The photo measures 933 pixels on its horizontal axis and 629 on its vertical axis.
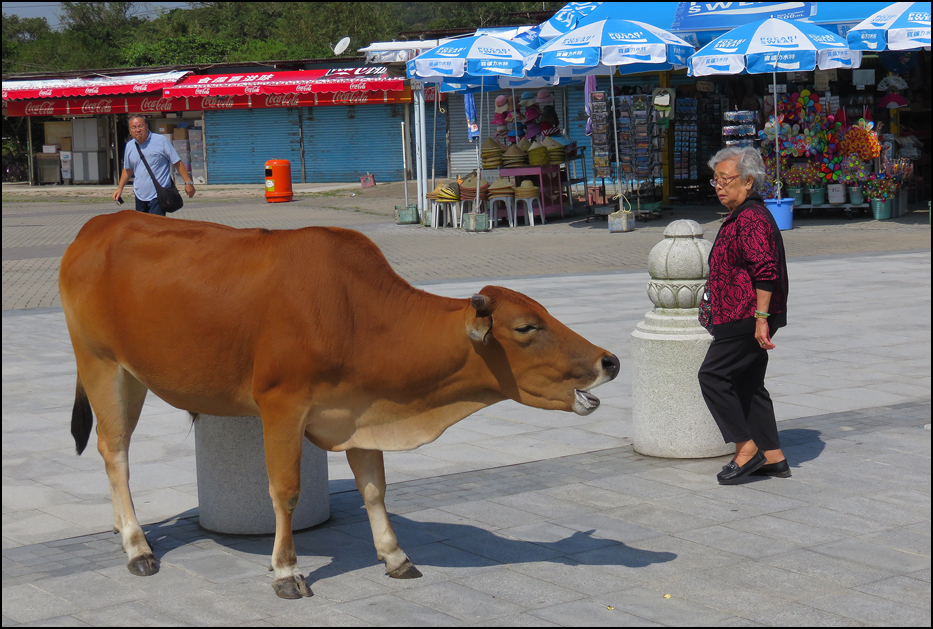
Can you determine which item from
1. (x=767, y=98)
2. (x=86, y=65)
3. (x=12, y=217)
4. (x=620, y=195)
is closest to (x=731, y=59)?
(x=767, y=98)

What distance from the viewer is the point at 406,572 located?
4.62 meters

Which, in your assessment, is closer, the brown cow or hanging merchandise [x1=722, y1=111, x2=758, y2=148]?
the brown cow

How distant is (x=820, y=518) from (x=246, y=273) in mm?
3055

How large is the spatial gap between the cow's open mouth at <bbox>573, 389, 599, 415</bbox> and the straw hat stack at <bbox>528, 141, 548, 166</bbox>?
1644cm

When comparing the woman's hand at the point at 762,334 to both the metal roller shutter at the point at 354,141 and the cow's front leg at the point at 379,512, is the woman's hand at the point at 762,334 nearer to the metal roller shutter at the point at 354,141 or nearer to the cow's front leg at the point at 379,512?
the cow's front leg at the point at 379,512

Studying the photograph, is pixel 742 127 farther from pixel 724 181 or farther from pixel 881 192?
pixel 724 181

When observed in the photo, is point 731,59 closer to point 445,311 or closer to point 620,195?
point 620,195

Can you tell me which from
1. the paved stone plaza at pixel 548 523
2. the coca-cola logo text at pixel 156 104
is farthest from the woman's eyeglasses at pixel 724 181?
the coca-cola logo text at pixel 156 104

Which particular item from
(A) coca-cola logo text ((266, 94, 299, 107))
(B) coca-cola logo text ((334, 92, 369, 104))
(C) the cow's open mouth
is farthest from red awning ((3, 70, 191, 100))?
(C) the cow's open mouth

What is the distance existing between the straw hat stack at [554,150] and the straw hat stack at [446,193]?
1.91 metres

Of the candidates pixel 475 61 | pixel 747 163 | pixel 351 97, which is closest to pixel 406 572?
pixel 747 163

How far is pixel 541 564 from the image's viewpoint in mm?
4781

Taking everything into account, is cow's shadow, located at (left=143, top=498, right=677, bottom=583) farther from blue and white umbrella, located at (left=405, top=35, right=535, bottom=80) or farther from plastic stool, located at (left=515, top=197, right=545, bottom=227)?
plastic stool, located at (left=515, top=197, right=545, bottom=227)

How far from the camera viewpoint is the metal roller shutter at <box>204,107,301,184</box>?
35.3m
